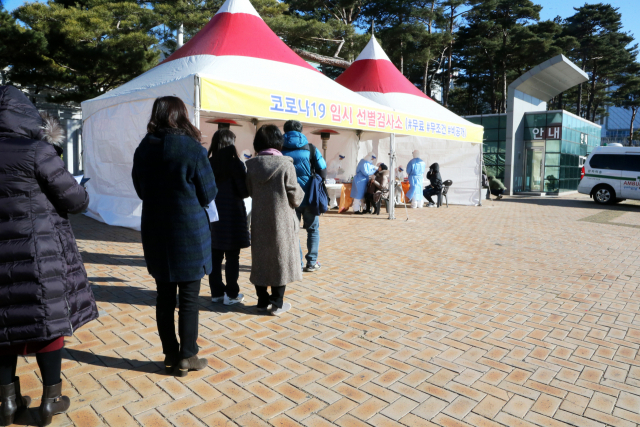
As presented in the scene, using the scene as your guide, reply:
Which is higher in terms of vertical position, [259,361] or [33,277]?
[33,277]

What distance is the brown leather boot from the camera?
2.76 metres

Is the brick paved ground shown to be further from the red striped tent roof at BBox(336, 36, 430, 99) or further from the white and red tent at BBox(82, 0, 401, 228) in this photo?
the red striped tent roof at BBox(336, 36, 430, 99)

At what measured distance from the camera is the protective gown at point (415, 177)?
13.1m

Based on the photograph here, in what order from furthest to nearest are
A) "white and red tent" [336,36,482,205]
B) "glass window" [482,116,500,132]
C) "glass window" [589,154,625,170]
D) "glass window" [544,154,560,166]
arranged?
"glass window" [482,116,500,132]
"glass window" [544,154,560,166]
"glass window" [589,154,625,170]
"white and red tent" [336,36,482,205]

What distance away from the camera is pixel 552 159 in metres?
21.8

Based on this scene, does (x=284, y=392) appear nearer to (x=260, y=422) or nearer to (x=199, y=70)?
(x=260, y=422)

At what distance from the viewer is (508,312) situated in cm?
415

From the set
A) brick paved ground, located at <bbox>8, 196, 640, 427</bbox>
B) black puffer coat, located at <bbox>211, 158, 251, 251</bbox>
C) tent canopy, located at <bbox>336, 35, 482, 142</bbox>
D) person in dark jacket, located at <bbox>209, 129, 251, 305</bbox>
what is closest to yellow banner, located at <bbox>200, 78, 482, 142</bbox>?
tent canopy, located at <bbox>336, 35, 482, 142</bbox>

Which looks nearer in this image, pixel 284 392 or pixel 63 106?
pixel 284 392

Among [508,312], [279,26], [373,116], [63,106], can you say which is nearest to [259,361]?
[508,312]

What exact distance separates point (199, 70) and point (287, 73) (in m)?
1.68

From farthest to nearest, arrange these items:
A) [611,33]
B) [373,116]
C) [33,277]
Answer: [611,33], [373,116], [33,277]

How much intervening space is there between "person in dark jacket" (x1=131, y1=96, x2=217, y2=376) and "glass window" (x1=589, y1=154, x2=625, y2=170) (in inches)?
655

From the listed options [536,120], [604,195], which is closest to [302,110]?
[604,195]
